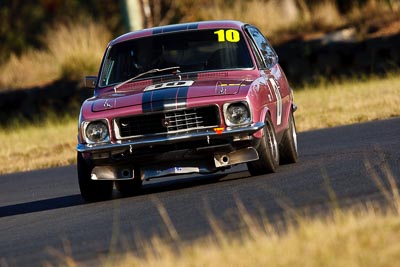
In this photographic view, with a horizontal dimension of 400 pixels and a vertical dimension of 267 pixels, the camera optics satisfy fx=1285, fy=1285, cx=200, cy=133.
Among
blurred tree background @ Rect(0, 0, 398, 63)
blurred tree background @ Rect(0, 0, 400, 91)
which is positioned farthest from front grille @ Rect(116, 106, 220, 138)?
blurred tree background @ Rect(0, 0, 398, 63)

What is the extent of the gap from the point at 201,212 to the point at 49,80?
18.8 m

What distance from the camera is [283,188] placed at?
1034 cm

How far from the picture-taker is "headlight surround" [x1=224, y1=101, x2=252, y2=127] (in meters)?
11.1

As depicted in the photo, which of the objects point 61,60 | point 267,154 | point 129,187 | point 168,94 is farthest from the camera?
point 61,60

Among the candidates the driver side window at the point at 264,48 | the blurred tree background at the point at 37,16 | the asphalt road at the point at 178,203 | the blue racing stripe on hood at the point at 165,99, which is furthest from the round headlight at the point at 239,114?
the blurred tree background at the point at 37,16

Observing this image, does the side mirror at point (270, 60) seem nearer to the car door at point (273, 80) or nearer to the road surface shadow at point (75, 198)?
the car door at point (273, 80)

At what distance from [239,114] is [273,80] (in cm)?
→ 158

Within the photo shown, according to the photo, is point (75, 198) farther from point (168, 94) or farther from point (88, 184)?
point (168, 94)

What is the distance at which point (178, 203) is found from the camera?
10328 mm

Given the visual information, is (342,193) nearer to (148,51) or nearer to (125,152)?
(125,152)

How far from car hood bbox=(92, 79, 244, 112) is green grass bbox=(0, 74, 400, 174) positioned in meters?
6.55

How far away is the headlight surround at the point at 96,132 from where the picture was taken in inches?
443

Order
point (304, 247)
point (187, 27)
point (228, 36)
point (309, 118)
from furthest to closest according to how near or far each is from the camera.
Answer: point (309, 118)
point (187, 27)
point (228, 36)
point (304, 247)

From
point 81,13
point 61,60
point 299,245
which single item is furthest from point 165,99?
point 81,13
